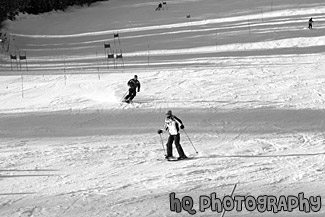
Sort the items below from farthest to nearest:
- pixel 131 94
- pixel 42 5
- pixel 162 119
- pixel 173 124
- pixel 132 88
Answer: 1. pixel 42 5
2. pixel 131 94
3. pixel 132 88
4. pixel 162 119
5. pixel 173 124

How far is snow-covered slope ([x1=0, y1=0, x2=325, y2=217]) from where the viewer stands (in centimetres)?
984

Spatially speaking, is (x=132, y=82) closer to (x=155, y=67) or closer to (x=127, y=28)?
(x=155, y=67)

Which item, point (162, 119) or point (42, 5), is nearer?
point (162, 119)

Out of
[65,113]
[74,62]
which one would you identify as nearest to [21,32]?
[74,62]

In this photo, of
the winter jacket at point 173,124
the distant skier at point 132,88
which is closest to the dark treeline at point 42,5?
the distant skier at point 132,88

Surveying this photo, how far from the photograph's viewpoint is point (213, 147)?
13.2m

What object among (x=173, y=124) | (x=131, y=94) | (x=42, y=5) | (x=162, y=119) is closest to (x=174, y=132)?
(x=173, y=124)

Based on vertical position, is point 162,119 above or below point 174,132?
below

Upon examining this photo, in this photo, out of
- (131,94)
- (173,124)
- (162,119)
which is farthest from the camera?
(131,94)

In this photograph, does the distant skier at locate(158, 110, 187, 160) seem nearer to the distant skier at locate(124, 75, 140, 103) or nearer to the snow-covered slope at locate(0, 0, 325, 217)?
the snow-covered slope at locate(0, 0, 325, 217)

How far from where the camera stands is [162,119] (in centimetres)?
1686

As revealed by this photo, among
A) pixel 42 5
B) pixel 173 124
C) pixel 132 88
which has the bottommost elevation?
pixel 173 124

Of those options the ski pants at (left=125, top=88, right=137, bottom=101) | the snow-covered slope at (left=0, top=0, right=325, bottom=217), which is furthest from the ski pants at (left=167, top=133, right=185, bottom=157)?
the ski pants at (left=125, top=88, right=137, bottom=101)

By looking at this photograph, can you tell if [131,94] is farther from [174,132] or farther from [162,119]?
[174,132]
